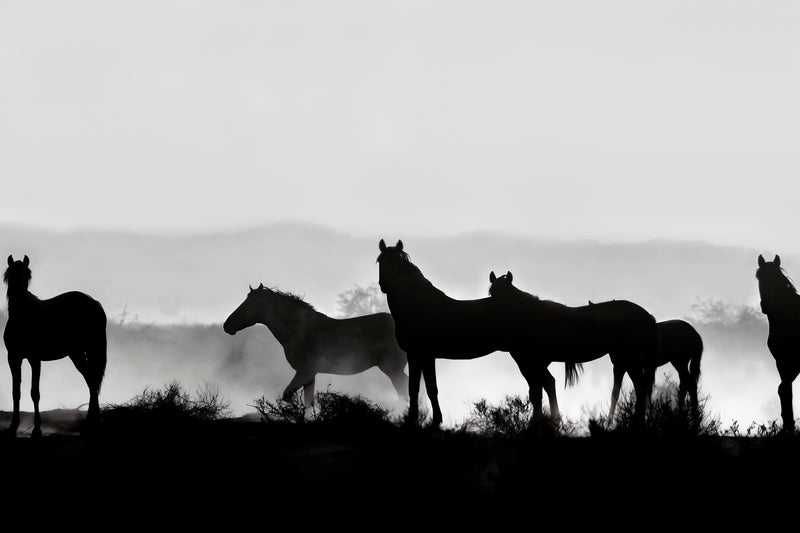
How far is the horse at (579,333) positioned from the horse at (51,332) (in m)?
7.07

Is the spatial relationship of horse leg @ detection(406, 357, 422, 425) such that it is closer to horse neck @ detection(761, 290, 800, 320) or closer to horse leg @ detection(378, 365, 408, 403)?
horse leg @ detection(378, 365, 408, 403)

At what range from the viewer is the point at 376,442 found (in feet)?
33.8

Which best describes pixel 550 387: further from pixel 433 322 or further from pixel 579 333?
Answer: pixel 433 322

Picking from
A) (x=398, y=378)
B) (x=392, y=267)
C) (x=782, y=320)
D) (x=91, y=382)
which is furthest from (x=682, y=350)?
(x=91, y=382)

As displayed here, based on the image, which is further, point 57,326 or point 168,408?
point 57,326

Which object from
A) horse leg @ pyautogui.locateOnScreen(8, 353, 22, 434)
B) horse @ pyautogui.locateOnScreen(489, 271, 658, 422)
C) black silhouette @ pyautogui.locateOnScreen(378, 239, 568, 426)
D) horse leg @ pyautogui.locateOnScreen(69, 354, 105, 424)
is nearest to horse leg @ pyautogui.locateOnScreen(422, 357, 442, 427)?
black silhouette @ pyautogui.locateOnScreen(378, 239, 568, 426)

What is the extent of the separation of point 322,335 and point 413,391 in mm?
5386

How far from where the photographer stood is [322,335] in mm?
17469

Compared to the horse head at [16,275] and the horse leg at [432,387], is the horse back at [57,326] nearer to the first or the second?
the horse head at [16,275]

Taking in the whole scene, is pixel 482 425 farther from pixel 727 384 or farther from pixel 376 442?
pixel 727 384

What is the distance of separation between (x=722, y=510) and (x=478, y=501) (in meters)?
2.35

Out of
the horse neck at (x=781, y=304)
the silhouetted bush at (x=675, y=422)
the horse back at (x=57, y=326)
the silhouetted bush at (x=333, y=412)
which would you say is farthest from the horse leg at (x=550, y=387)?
the horse back at (x=57, y=326)

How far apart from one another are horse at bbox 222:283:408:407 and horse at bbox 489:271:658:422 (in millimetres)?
5127

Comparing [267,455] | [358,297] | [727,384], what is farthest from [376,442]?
A: [358,297]
